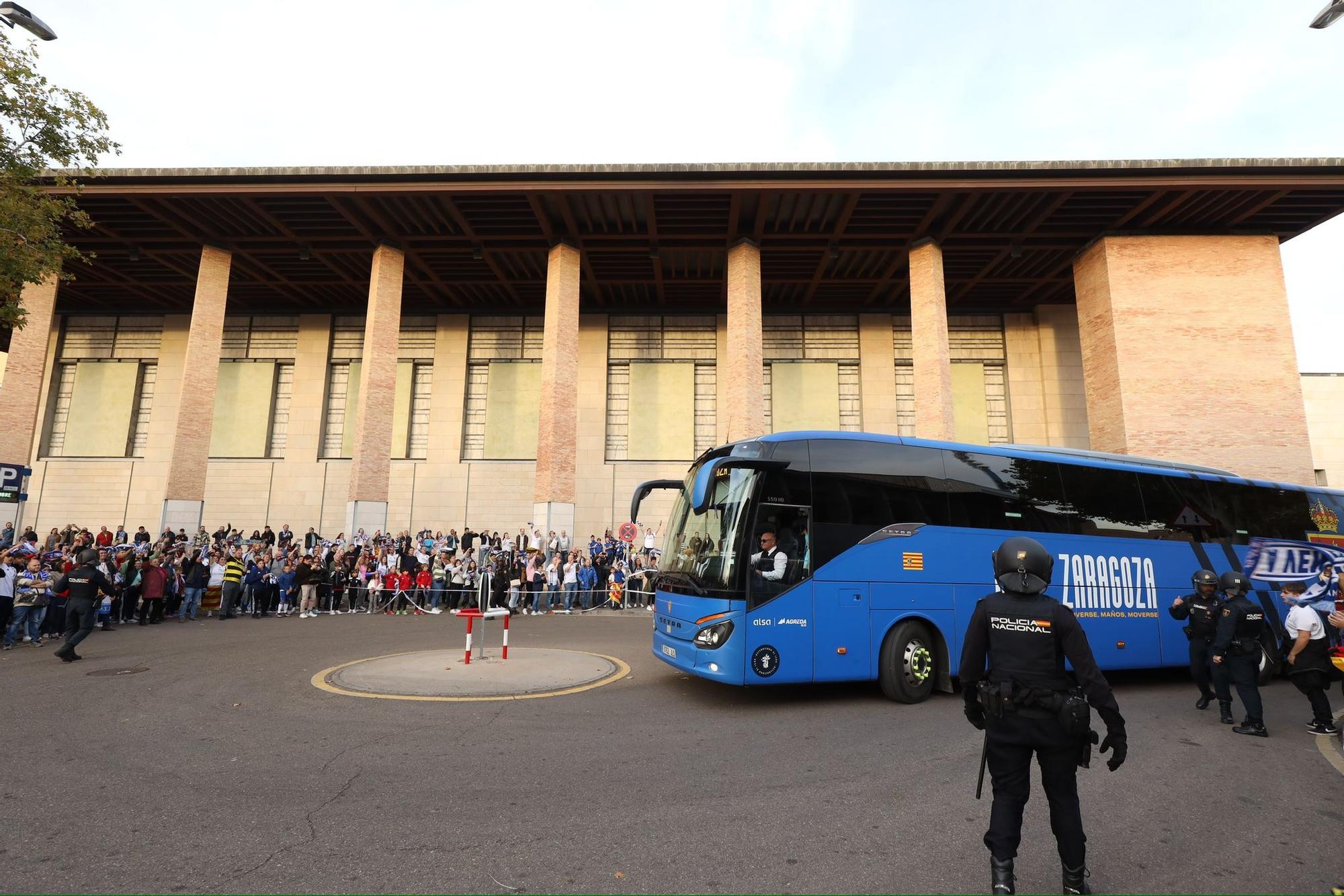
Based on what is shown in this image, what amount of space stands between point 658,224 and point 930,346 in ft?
37.5

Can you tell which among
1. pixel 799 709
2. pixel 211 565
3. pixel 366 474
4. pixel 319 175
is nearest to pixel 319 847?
pixel 799 709

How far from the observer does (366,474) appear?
24172 mm

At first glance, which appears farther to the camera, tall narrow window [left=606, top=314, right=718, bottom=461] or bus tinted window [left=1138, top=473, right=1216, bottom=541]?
tall narrow window [left=606, top=314, right=718, bottom=461]

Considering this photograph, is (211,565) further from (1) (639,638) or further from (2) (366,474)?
(1) (639,638)

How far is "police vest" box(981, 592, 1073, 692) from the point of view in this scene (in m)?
3.39

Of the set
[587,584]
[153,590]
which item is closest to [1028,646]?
[587,584]

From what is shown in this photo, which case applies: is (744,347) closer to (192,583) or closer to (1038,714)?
(192,583)

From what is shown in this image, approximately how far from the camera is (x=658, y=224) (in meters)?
26.1

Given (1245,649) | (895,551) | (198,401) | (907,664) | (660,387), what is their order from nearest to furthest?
(1245,649), (907,664), (895,551), (198,401), (660,387)

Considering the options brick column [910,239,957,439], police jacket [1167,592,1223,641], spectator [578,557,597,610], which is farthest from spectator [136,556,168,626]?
brick column [910,239,957,439]

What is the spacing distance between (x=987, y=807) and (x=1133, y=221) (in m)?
27.9

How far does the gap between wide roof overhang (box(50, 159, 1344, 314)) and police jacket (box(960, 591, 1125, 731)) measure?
72.9 ft

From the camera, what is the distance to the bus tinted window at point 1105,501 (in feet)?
30.5

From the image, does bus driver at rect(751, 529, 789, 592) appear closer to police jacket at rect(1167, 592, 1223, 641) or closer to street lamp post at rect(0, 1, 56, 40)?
police jacket at rect(1167, 592, 1223, 641)
